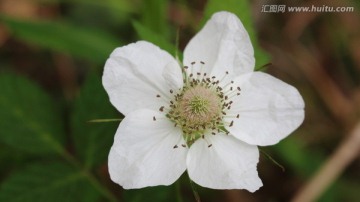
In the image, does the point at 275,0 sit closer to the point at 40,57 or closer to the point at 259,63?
the point at 259,63

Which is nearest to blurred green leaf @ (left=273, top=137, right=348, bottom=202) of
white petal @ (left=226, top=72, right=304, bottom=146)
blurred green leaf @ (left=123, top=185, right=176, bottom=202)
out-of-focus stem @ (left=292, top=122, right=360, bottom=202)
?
out-of-focus stem @ (left=292, top=122, right=360, bottom=202)

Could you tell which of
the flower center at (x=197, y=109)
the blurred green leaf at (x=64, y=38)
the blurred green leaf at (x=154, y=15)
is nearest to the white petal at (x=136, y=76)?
the flower center at (x=197, y=109)

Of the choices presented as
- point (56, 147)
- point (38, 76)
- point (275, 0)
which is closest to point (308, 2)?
point (275, 0)

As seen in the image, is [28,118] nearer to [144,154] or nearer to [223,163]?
[144,154]

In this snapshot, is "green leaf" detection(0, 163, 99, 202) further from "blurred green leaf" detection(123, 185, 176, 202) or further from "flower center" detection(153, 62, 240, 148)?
"flower center" detection(153, 62, 240, 148)

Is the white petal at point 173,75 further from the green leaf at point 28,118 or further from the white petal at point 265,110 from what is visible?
the green leaf at point 28,118

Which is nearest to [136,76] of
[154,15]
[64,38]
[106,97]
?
[106,97]
